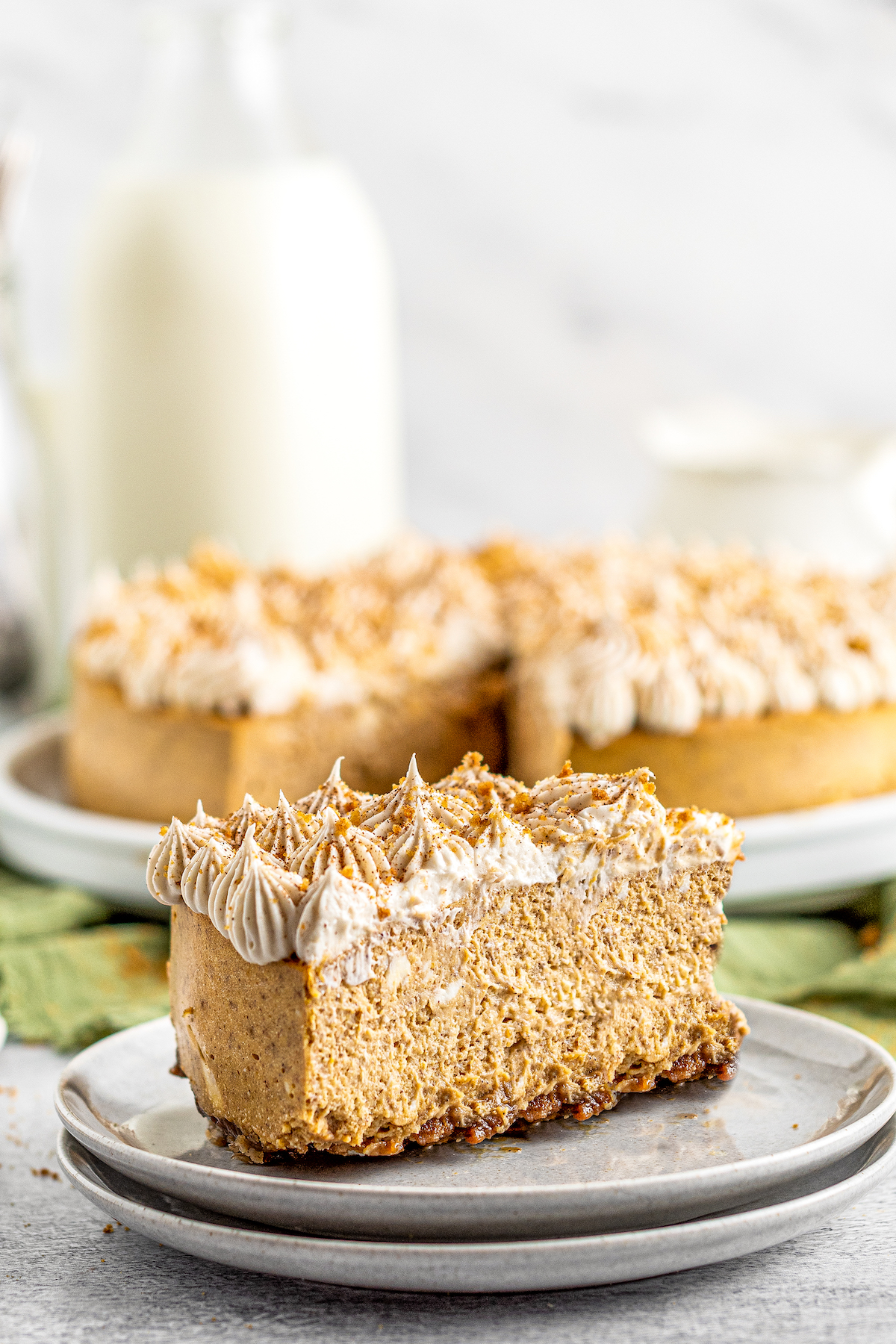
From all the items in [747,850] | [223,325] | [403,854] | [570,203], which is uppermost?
[570,203]

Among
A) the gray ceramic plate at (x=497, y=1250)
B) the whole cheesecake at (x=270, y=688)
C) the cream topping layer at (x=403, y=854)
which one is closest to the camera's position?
the gray ceramic plate at (x=497, y=1250)

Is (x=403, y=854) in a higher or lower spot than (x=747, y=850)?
higher

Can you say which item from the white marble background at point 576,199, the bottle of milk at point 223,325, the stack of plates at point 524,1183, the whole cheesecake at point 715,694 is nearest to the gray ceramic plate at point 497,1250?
the stack of plates at point 524,1183

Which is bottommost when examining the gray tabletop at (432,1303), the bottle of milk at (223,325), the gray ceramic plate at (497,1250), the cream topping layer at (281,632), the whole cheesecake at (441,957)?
the gray tabletop at (432,1303)

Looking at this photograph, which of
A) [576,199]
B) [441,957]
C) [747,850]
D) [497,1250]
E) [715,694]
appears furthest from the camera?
[576,199]

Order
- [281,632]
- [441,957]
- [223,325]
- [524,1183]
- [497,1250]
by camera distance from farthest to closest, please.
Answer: [223,325] → [281,632] → [441,957] → [524,1183] → [497,1250]

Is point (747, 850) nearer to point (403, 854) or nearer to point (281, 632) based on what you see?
point (281, 632)

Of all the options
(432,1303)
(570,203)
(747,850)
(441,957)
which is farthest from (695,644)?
(570,203)

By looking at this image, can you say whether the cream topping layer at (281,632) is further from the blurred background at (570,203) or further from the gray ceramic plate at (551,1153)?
the blurred background at (570,203)
